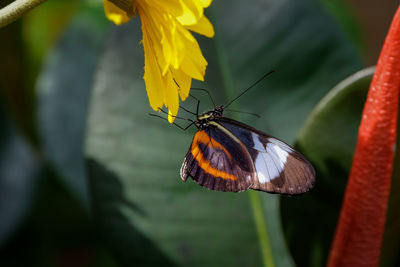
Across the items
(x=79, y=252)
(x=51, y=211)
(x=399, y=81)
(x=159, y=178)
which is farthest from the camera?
(x=79, y=252)

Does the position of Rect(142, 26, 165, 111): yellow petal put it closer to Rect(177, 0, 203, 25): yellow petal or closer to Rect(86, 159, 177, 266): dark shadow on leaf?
Rect(177, 0, 203, 25): yellow petal

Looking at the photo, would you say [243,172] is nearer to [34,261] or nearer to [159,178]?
[159,178]

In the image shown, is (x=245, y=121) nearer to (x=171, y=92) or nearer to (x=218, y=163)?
(x=218, y=163)

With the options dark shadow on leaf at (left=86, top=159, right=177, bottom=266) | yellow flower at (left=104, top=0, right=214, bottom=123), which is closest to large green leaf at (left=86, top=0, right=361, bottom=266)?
dark shadow on leaf at (left=86, top=159, right=177, bottom=266)

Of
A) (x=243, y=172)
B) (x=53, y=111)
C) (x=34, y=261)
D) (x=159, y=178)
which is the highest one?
(x=243, y=172)

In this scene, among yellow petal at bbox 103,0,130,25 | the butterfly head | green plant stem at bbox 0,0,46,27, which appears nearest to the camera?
green plant stem at bbox 0,0,46,27

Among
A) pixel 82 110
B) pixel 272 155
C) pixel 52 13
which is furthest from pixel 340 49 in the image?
pixel 52 13
